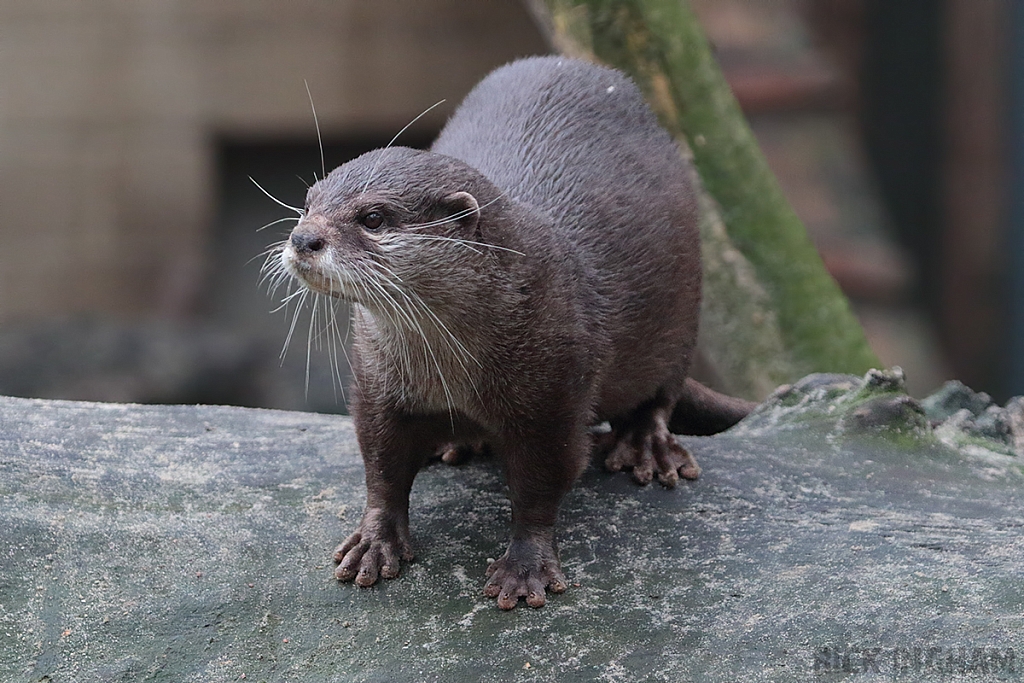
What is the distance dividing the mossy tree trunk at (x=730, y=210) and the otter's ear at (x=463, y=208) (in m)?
1.99

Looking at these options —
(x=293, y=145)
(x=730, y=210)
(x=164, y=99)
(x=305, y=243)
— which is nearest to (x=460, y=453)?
(x=305, y=243)

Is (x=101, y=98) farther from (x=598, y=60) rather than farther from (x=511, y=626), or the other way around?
(x=511, y=626)

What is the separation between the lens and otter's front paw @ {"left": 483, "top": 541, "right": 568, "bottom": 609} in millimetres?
2260

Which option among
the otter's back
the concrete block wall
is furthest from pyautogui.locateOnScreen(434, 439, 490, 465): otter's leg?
the concrete block wall

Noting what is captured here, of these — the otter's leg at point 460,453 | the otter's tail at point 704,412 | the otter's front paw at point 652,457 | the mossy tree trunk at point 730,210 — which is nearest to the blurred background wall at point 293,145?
the mossy tree trunk at point 730,210

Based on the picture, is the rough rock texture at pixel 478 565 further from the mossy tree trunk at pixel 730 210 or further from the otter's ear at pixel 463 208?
the mossy tree trunk at pixel 730 210

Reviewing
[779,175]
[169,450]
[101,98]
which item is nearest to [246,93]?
[101,98]

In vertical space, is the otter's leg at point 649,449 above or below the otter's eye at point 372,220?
below

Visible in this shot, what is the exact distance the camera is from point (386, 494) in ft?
7.83

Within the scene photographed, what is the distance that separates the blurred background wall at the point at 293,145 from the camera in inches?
263

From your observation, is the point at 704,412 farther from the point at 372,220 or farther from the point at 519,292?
the point at 372,220

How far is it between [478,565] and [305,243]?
0.77 meters

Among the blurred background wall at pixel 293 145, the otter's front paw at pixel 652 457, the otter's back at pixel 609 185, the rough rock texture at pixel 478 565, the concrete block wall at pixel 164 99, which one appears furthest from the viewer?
the concrete block wall at pixel 164 99

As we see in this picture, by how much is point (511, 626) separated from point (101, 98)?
5.95m
